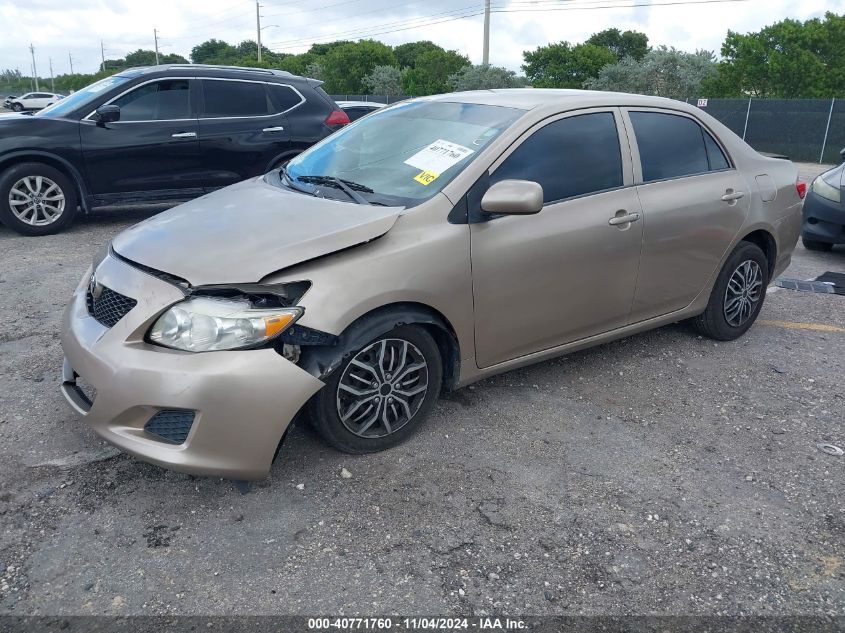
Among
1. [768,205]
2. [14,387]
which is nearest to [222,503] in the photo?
[14,387]

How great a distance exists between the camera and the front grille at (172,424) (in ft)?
9.18

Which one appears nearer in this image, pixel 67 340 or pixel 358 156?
pixel 67 340

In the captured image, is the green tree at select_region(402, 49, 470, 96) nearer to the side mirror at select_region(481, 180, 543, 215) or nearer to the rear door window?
the rear door window

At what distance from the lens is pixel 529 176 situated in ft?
12.1

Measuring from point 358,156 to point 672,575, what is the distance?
264cm

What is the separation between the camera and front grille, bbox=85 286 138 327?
9.92ft

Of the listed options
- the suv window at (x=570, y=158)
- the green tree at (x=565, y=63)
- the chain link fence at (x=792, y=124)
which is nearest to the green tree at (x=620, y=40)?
the green tree at (x=565, y=63)

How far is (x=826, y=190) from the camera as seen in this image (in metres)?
7.82

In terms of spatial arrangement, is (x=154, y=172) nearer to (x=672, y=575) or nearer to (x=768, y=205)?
(x=768, y=205)

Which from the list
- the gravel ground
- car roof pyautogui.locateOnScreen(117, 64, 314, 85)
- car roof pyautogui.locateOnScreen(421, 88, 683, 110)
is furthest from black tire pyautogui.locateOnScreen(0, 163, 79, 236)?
car roof pyautogui.locateOnScreen(421, 88, 683, 110)

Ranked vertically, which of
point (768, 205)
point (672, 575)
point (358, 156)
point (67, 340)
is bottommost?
point (672, 575)

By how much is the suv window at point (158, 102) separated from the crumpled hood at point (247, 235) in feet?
15.4

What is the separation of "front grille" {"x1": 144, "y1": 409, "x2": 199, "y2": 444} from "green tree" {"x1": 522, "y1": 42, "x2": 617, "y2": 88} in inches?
1736

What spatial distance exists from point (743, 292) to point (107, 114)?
20.8ft
